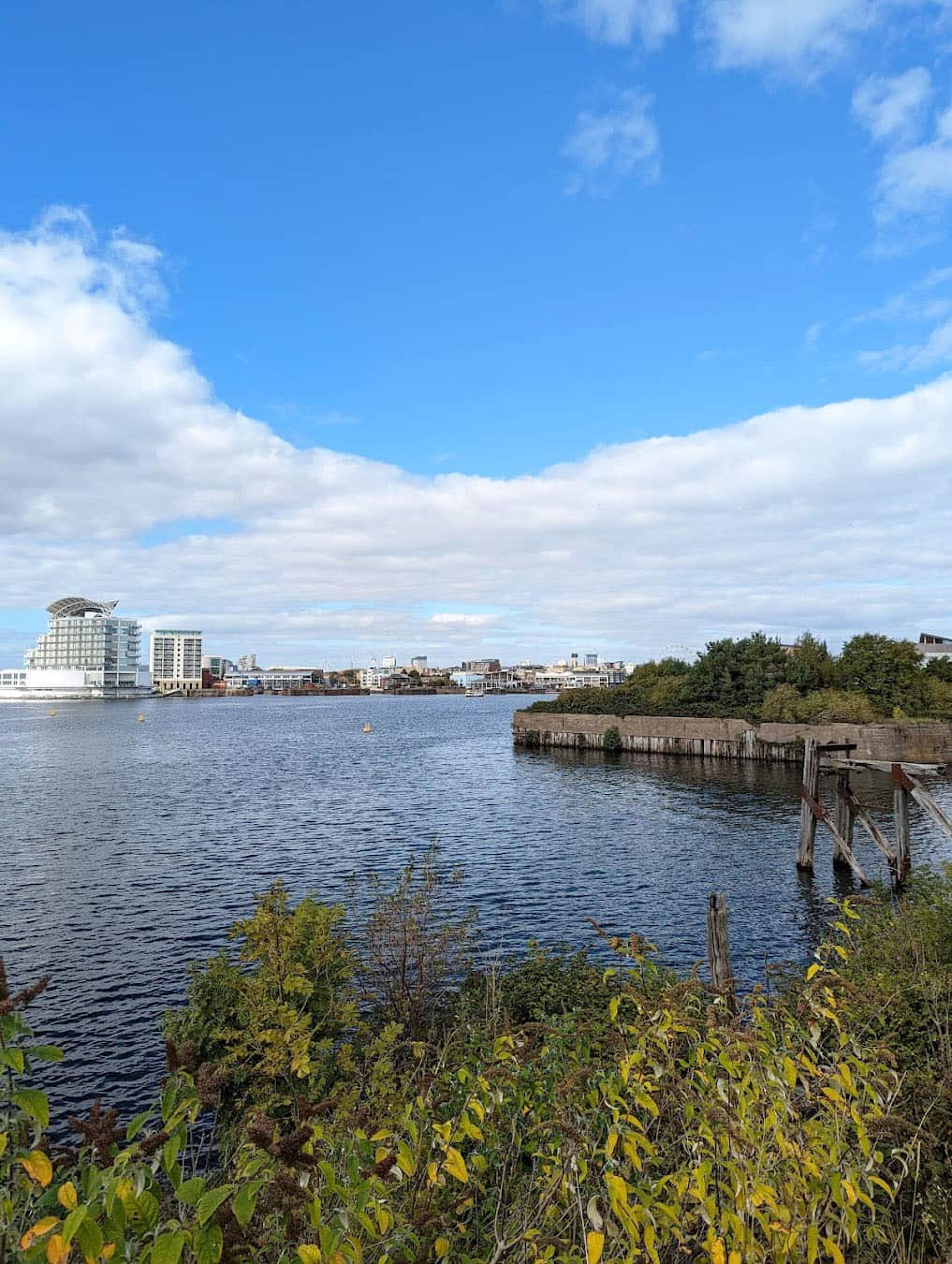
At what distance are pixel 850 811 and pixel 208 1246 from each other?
27744 mm

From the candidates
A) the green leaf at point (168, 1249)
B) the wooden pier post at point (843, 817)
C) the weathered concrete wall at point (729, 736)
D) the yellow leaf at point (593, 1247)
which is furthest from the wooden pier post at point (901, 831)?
the weathered concrete wall at point (729, 736)

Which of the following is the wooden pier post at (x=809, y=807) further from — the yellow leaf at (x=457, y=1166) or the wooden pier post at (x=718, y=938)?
the yellow leaf at (x=457, y=1166)

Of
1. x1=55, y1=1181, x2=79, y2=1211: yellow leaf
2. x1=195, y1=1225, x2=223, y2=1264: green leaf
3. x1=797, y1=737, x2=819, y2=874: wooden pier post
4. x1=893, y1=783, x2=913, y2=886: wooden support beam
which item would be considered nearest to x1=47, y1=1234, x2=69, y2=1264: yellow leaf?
x1=55, y1=1181, x2=79, y2=1211: yellow leaf

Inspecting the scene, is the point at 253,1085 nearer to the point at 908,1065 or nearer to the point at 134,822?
the point at 908,1065

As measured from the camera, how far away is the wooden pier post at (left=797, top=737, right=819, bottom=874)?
81.9ft

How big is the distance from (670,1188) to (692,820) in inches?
1303

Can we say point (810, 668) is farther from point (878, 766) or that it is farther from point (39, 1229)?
point (39, 1229)

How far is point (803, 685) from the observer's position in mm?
67812

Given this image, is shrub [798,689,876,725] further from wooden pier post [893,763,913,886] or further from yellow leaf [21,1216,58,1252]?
yellow leaf [21,1216,58,1252]

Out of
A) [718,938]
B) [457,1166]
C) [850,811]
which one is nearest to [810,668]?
[850,811]

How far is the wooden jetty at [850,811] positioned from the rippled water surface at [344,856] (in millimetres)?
1242

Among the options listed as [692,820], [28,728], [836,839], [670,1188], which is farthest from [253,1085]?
[28,728]

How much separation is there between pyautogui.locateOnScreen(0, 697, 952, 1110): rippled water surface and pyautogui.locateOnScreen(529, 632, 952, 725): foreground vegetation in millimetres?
10617

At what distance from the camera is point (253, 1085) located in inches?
408
